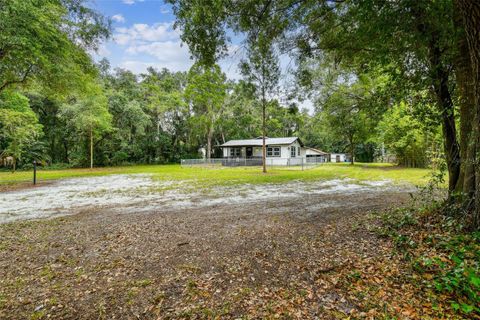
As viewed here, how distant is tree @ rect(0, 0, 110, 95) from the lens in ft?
24.3

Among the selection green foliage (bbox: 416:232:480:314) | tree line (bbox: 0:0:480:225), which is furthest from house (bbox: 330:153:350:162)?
green foliage (bbox: 416:232:480:314)

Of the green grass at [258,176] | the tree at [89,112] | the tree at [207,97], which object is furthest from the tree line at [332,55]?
the tree at [207,97]

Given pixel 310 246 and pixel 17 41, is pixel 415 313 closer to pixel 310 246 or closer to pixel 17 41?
pixel 310 246

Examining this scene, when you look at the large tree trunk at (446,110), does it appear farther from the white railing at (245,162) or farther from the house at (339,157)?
the house at (339,157)

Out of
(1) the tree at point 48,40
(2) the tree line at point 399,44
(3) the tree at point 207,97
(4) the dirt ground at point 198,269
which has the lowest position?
(4) the dirt ground at point 198,269

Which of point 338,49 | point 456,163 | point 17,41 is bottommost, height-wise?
point 456,163

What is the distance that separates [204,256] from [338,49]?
598 centimetres

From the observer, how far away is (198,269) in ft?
10.1

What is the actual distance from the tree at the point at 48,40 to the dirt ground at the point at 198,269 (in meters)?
6.45

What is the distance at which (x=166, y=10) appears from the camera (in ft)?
16.4

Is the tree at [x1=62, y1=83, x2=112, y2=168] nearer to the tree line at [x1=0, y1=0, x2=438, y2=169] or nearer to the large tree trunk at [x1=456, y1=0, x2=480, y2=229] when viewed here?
the tree line at [x1=0, y1=0, x2=438, y2=169]

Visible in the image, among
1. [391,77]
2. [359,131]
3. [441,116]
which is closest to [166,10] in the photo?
[391,77]

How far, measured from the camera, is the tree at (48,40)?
741cm

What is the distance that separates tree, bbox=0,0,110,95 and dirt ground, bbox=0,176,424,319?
6.45 metres
